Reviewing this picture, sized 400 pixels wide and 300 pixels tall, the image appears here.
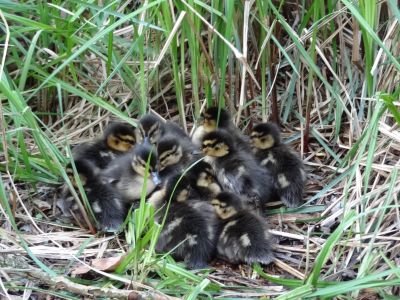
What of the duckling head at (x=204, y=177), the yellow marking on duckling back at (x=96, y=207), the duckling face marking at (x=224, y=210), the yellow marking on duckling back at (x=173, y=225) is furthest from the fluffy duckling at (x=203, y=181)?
the yellow marking on duckling back at (x=96, y=207)

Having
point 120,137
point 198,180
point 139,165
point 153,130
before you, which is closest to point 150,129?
point 153,130

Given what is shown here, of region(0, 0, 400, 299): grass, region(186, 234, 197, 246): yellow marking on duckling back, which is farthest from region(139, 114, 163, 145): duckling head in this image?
region(186, 234, 197, 246): yellow marking on duckling back

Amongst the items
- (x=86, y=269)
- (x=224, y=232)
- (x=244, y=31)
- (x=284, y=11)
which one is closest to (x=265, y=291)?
(x=224, y=232)

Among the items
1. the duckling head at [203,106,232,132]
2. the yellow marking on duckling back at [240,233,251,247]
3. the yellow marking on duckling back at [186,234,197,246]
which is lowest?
the yellow marking on duckling back at [240,233,251,247]

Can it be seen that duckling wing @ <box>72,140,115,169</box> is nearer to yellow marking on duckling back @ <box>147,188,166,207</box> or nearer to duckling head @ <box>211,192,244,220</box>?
yellow marking on duckling back @ <box>147,188,166,207</box>

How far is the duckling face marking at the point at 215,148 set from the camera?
127 inches

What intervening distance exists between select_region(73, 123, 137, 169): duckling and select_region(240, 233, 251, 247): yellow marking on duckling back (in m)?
0.74

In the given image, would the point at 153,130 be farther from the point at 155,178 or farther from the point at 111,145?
the point at 155,178

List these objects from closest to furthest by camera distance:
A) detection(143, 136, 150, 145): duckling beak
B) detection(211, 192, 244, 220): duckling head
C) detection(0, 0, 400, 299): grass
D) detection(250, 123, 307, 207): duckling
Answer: detection(0, 0, 400, 299): grass, detection(211, 192, 244, 220): duckling head, detection(250, 123, 307, 207): duckling, detection(143, 136, 150, 145): duckling beak

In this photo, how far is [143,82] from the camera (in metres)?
3.32

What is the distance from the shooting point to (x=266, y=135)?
3.29m

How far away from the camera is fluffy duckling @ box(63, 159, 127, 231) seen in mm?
3020

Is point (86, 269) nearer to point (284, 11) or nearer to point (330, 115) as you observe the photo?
point (330, 115)

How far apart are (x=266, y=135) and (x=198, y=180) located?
1.25 ft
